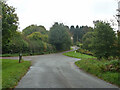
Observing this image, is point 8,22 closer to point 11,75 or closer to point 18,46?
point 11,75

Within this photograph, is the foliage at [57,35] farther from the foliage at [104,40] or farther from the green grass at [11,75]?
the green grass at [11,75]

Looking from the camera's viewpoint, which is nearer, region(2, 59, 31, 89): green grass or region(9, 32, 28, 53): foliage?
region(2, 59, 31, 89): green grass

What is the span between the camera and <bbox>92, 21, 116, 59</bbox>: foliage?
15688 millimetres

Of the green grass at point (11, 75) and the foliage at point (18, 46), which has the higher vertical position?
the foliage at point (18, 46)

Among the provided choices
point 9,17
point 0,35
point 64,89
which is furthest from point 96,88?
point 9,17

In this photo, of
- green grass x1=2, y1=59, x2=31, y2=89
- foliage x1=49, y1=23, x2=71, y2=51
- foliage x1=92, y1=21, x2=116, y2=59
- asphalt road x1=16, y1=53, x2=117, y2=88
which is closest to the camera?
green grass x1=2, y1=59, x2=31, y2=89

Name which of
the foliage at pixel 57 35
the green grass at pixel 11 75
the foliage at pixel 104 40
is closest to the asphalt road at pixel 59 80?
the green grass at pixel 11 75

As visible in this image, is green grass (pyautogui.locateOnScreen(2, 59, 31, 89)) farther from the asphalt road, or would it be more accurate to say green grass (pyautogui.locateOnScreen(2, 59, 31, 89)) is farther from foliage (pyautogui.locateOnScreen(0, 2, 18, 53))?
foliage (pyautogui.locateOnScreen(0, 2, 18, 53))

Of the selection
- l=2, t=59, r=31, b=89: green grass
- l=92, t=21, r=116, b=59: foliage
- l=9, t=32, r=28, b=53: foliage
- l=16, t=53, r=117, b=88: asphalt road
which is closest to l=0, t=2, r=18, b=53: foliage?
l=2, t=59, r=31, b=89: green grass

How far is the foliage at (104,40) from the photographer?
15.7 metres

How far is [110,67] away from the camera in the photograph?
10688mm

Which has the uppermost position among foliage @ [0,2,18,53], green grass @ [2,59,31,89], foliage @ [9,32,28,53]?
foliage @ [0,2,18,53]

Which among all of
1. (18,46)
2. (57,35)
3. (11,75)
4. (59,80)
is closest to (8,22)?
(11,75)

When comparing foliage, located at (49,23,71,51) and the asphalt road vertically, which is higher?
foliage, located at (49,23,71,51)
